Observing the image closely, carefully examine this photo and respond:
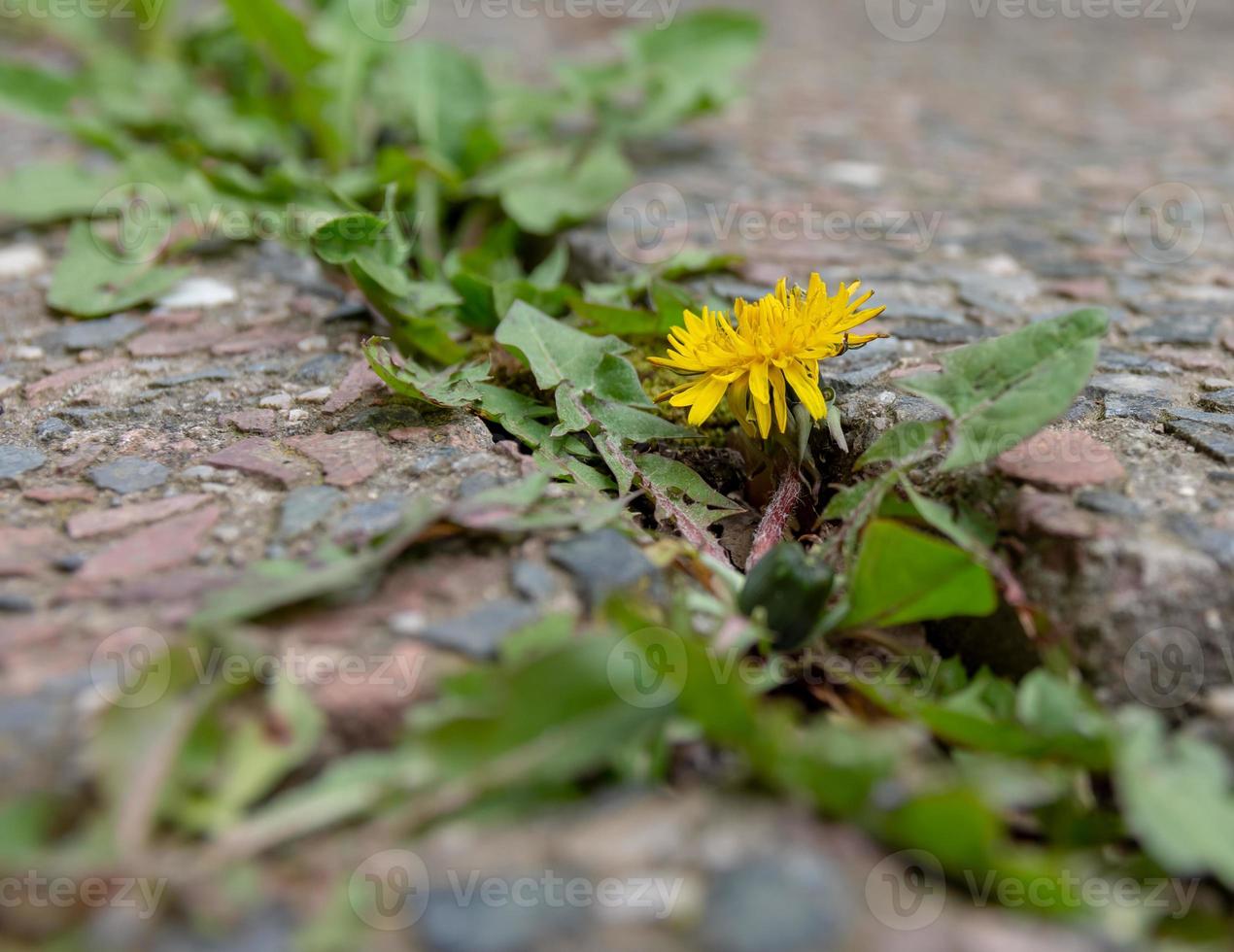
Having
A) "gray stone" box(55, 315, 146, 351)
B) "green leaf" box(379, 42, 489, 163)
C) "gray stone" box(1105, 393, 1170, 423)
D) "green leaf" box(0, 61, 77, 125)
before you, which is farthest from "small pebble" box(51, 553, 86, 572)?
"green leaf" box(0, 61, 77, 125)

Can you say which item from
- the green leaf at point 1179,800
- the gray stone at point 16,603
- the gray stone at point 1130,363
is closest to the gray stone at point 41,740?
the gray stone at point 16,603

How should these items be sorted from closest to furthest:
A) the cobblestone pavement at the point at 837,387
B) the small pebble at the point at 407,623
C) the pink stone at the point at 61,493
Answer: the cobblestone pavement at the point at 837,387 → the small pebble at the point at 407,623 → the pink stone at the point at 61,493

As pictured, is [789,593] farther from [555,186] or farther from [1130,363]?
[555,186]

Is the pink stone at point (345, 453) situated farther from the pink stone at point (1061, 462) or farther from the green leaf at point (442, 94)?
the green leaf at point (442, 94)

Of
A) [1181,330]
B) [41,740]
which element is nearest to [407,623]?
[41,740]

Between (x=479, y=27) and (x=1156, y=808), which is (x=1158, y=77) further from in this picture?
(x=1156, y=808)

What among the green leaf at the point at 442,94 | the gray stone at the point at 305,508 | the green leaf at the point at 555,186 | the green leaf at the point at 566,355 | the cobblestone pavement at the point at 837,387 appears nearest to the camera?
the cobblestone pavement at the point at 837,387

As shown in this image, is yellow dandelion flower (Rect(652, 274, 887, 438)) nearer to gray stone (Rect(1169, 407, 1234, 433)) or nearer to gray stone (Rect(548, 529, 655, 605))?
gray stone (Rect(548, 529, 655, 605))
